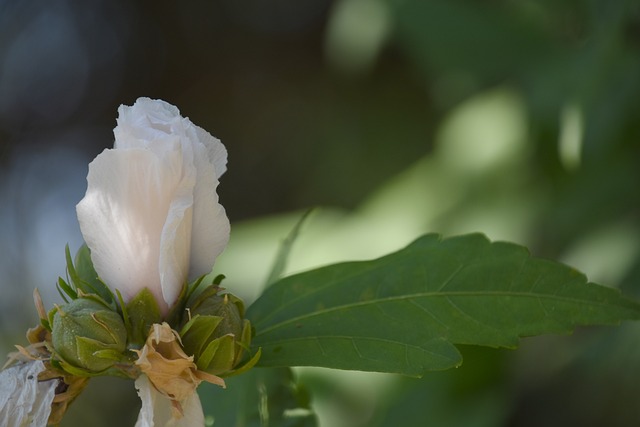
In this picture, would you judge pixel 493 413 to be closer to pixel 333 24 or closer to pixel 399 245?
pixel 399 245

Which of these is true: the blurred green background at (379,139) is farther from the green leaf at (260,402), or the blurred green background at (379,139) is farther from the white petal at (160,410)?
the white petal at (160,410)

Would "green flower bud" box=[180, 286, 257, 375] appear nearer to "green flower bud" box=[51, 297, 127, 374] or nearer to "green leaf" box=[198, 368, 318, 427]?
"green flower bud" box=[51, 297, 127, 374]

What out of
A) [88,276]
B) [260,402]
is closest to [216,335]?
[88,276]

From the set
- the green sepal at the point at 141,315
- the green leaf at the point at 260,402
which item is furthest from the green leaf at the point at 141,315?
the green leaf at the point at 260,402

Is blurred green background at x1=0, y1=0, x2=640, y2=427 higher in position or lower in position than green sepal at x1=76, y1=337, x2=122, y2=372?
higher

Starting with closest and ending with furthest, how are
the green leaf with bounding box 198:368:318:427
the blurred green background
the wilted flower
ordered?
1. the wilted flower
2. the green leaf with bounding box 198:368:318:427
3. the blurred green background

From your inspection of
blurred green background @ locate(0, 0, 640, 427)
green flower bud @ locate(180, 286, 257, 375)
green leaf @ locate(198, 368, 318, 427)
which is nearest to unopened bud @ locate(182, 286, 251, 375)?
green flower bud @ locate(180, 286, 257, 375)

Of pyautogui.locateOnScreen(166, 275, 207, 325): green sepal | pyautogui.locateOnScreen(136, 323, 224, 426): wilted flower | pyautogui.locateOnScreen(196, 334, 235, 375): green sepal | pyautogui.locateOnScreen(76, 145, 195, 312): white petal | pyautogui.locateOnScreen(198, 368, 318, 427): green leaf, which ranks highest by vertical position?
pyautogui.locateOnScreen(76, 145, 195, 312): white petal

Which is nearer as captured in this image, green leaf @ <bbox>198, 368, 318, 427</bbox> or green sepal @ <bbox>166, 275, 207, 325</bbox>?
green sepal @ <bbox>166, 275, 207, 325</bbox>
